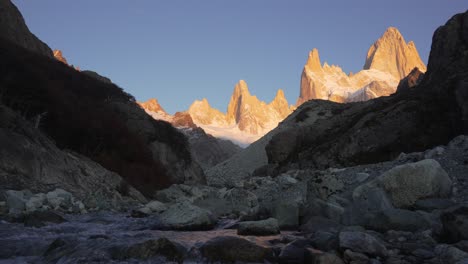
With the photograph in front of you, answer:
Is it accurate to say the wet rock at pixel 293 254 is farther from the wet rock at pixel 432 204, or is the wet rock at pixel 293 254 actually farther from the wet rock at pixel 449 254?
the wet rock at pixel 432 204

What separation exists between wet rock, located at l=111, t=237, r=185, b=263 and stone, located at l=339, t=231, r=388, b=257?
3147 millimetres

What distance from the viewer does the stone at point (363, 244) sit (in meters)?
6.54

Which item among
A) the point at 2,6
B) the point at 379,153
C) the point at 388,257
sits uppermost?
the point at 2,6

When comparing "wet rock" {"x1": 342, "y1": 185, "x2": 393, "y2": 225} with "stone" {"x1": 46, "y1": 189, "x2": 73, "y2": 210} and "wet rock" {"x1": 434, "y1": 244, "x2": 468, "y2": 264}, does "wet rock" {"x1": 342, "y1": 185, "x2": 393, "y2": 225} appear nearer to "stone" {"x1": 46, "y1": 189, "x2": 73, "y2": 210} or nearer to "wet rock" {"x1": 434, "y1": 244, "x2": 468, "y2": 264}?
"wet rock" {"x1": 434, "y1": 244, "x2": 468, "y2": 264}

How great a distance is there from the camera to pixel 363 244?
21.8 feet

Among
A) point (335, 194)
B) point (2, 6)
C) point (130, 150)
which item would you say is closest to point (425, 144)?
point (335, 194)

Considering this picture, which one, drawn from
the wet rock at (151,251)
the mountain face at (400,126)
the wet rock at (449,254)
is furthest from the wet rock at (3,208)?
the mountain face at (400,126)

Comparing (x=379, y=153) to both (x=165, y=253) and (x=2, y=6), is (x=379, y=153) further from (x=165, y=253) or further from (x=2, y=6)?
(x=2, y=6)

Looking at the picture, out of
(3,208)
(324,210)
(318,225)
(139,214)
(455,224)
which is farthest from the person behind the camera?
(139,214)

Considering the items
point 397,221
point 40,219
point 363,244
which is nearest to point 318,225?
point 397,221

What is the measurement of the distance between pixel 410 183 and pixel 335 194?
4.20 metres

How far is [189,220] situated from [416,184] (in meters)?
6.58

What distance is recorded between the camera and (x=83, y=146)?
25.6 metres

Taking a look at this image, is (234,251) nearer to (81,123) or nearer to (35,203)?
(35,203)
